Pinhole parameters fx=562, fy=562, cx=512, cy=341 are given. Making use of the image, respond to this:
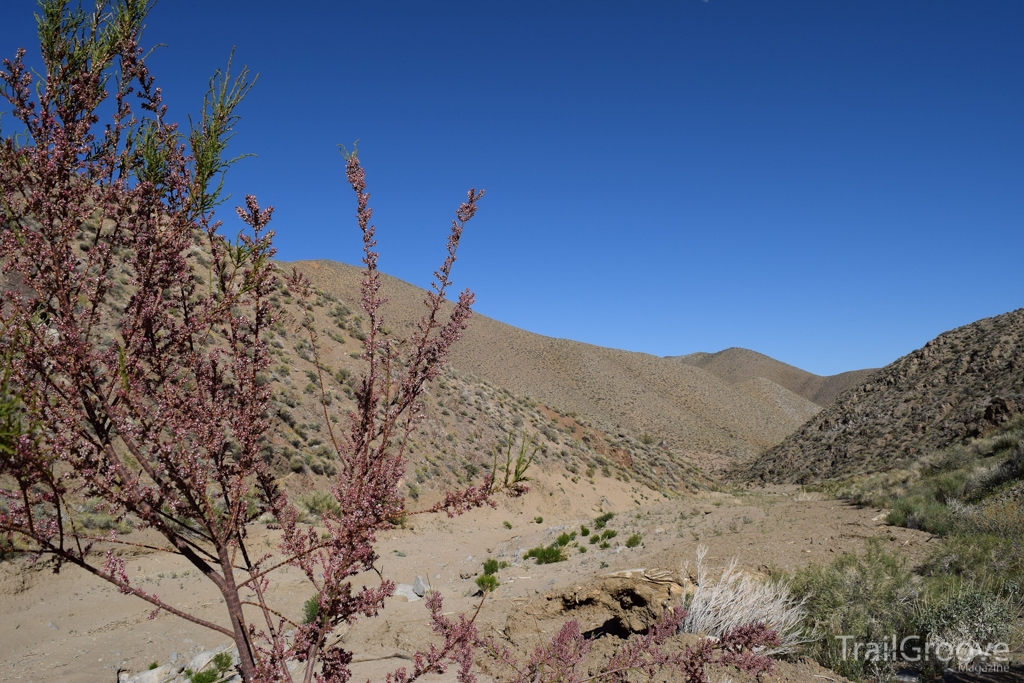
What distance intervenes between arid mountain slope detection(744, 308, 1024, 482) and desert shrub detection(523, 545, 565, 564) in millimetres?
17461

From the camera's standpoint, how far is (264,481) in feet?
8.89

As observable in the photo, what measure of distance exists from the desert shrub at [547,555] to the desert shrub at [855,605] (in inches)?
237

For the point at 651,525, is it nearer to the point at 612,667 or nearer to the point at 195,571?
the point at 195,571

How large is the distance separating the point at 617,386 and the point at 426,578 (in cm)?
5465

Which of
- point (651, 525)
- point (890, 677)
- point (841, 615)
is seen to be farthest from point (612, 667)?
point (651, 525)

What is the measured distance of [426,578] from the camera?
792cm

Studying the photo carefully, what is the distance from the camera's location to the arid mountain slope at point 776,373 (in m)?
112

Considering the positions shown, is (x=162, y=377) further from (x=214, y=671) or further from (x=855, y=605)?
(x=855, y=605)

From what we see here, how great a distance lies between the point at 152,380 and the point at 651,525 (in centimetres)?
1358

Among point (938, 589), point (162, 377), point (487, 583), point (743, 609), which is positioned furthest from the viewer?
point (487, 583)

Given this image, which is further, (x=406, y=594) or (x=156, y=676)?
(x=406, y=594)

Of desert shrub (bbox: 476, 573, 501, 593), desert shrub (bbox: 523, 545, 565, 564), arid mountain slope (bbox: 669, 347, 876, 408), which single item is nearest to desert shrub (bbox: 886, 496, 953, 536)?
desert shrub (bbox: 523, 545, 565, 564)

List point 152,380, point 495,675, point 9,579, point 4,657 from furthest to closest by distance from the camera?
point 9,579 < point 4,657 < point 495,675 < point 152,380

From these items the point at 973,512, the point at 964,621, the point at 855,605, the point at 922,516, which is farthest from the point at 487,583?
the point at 973,512
